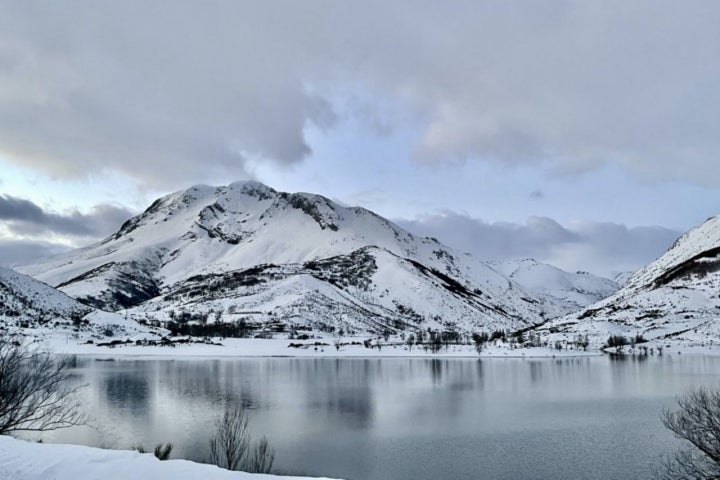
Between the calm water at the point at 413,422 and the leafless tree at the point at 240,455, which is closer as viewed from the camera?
the leafless tree at the point at 240,455

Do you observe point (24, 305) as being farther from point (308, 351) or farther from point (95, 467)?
point (95, 467)

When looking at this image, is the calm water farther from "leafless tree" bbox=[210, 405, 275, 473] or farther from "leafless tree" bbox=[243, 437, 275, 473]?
"leafless tree" bbox=[210, 405, 275, 473]

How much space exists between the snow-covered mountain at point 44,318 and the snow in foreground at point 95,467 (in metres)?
138

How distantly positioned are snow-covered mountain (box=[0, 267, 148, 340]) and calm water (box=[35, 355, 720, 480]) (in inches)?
3371

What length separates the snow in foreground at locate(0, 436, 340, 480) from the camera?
19875 millimetres

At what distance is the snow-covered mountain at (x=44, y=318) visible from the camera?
6099 inches

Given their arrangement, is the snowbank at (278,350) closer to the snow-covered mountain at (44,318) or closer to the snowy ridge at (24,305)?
the snow-covered mountain at (44,318)

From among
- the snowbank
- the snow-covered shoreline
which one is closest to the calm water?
the snow-covered shoreline

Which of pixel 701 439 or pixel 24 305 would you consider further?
pixel 24 305

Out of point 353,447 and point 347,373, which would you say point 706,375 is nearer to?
point 347,373

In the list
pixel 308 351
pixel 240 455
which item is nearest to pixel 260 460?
pixel 240 455

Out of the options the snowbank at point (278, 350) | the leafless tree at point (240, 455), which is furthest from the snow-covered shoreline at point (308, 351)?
the leafless tree at point (240, 455)

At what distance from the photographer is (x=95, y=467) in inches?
826

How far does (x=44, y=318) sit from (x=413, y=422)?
163 meters
